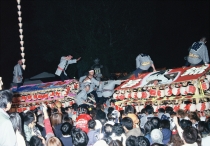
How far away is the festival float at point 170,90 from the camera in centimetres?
709

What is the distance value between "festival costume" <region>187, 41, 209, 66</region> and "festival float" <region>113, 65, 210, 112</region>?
867 mm

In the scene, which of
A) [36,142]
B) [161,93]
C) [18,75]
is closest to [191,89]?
[161,93]

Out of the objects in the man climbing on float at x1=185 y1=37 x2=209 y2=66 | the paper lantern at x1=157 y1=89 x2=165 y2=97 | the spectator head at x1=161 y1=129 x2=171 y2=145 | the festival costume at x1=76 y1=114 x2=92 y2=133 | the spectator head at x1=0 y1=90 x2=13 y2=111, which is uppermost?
the man climbing on float at x1=185 y1=37 x2=209 y2=66

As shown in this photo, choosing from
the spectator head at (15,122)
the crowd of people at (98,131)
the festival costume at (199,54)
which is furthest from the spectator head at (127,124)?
the festival costume at (199,54)

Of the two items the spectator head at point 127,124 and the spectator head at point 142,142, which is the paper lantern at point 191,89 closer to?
the spectator head at point 127,124

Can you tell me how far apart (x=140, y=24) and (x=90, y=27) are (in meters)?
4.01

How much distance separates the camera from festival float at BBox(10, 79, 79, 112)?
34.9 feet

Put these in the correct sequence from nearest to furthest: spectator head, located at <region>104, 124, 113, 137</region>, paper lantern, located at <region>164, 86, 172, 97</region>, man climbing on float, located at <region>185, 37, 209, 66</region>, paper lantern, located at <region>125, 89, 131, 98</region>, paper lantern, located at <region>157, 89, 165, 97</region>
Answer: spectator head, located at <region>104, 124, 113, 137</region>, paper lantern, located at <region>164, 86, 172, 97</region>, paper lantern, located at <region>157, 89, 165, 97</region>, man climbing on float, located at <region>185, 37, 209, 66</region>, paper lantern, located at <region>125, 89, 131, 98</region>

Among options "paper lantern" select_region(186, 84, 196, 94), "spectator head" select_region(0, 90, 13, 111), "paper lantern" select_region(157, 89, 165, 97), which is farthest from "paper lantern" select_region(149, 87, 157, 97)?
"spectator head" select_region(0, 90, 13, 111)

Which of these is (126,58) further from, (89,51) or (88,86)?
(88,86)

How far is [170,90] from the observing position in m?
7.71

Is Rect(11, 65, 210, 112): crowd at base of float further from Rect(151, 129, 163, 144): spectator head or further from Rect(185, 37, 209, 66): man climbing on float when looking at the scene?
Rect(151, 129, 163, 144): spectator head

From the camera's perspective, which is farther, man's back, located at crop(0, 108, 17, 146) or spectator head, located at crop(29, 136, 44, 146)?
spectator head, located at crop(29, 136, 44, 146)

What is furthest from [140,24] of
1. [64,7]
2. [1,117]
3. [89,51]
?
[1,117]
